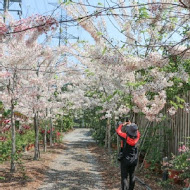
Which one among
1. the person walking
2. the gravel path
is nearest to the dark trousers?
the person walking

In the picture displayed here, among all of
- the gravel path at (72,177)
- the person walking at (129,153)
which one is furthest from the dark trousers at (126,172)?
the gravel path at (72,177)

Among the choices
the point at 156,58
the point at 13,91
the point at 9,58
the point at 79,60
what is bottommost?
the point at 13,91

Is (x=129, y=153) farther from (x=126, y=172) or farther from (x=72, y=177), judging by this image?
(x=72, y=177)

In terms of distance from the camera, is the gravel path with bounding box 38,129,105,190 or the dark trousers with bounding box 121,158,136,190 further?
the gravel path with bounding box 38,129,105,190

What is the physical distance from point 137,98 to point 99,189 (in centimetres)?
239

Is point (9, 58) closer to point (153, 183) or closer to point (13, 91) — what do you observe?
point (13, 91)

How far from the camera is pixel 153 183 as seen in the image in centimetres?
647

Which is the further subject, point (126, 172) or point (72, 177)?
point (72, 177)

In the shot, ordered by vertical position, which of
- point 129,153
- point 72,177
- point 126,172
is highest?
point 129,153

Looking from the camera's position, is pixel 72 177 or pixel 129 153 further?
pixel 72 177

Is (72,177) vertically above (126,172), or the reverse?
(126,172)

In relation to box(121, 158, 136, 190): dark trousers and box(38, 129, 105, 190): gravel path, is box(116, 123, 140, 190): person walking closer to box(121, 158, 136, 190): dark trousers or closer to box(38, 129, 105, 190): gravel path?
box(121, 158, 136, 190): dark trousers

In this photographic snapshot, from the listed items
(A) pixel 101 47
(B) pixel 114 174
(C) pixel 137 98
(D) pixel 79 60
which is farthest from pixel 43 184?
(D) pixel 79 60

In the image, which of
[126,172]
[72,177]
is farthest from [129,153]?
[72,177]
